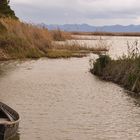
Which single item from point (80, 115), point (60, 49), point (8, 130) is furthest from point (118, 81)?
point (60, 49)

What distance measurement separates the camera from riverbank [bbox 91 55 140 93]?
24.1 meters

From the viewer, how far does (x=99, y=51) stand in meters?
47.8

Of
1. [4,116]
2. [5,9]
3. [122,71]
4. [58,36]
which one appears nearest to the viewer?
[4,116]

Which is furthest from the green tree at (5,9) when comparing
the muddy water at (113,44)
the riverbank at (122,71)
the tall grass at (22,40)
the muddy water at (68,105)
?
the riverbank at (122,71)

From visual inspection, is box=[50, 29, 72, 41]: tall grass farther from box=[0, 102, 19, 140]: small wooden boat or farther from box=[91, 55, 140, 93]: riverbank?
box=[0, 102, 19, 140]: small wooden boat

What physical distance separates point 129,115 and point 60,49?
87.7 ft

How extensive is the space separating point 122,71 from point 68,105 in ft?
23.7

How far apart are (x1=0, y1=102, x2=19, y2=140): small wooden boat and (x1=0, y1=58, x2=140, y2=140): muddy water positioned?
58 centimetres

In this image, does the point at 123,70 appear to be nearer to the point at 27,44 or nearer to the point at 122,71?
the point at 122,71

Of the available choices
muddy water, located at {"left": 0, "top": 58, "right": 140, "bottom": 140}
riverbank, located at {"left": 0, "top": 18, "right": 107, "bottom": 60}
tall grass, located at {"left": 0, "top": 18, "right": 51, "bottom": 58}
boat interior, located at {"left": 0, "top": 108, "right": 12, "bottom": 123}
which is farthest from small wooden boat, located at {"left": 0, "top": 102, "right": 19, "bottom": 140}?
tall grass, located at {"left": 0, "top": 18, "right": 51, "bottom": 58}

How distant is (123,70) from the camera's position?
1045 inches

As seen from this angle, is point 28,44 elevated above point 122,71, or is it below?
above

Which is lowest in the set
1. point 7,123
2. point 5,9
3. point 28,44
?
point 7,123

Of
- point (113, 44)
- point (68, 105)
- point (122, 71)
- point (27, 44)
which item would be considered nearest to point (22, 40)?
point (27, 44)
